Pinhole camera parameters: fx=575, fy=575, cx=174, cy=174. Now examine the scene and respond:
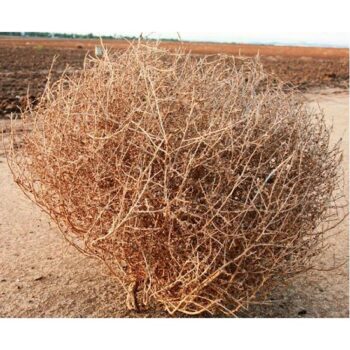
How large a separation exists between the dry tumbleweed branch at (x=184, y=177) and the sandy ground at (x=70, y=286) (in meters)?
0.66

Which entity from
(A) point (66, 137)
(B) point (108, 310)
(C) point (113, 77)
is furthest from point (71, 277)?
(C) point (113, 77)

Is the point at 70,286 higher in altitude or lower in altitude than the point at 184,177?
lower

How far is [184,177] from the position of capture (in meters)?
3.01

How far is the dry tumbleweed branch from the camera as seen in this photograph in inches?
122

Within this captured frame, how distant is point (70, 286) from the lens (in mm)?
4566

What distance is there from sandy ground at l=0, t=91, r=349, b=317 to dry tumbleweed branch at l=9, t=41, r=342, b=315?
66cm

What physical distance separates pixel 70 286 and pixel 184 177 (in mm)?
1986

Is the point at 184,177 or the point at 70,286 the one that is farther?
the point at 70,286

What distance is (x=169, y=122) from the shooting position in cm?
315

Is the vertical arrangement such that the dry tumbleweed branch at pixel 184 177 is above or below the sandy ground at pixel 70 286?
above

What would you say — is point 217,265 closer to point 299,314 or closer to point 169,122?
point 169,122

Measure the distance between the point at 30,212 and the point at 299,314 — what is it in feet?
10.5

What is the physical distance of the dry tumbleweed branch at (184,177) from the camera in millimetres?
3100

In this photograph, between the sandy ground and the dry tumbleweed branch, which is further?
the sandy ground
